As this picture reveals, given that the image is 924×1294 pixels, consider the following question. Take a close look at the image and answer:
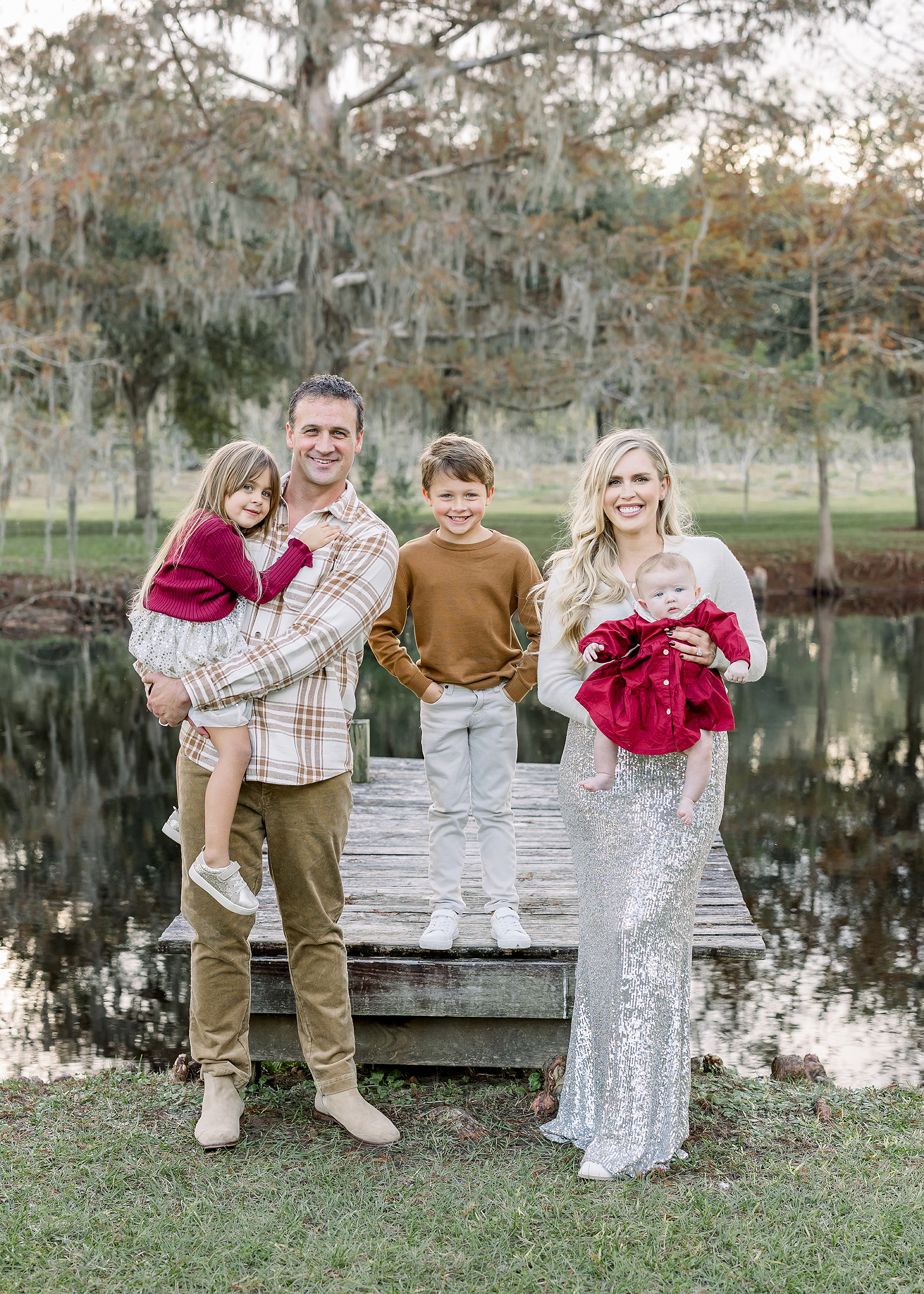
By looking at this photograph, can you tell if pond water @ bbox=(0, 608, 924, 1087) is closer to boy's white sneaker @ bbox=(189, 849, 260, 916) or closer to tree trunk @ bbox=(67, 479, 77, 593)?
boy's white sneaker @ bbox=(189, 849, 260, 916)

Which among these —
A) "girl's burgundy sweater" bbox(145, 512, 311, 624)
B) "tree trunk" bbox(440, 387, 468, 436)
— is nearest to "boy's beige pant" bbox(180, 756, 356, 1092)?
"girl's burgundy sweater" bbox(145, 512, 311, 624)

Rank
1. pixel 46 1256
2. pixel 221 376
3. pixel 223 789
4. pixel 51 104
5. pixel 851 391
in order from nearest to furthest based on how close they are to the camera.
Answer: pixel 46 1256, pixel 223 789, pixel 51 104, pixel 851 391, pixel 221 376

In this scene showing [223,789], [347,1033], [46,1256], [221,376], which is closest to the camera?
[46,1256]

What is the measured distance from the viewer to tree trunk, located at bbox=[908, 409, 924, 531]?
87.5ft

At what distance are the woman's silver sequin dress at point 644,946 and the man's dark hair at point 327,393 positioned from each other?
105 centimetres

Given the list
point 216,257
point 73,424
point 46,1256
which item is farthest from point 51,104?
point 46,1256

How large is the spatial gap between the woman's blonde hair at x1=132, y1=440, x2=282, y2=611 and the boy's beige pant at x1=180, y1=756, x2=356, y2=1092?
1.80 ft

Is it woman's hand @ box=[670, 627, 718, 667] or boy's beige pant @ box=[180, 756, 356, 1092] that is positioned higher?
woman's hand @ box=[670, 627, 718, 667]

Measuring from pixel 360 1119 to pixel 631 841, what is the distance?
1049 millimetres

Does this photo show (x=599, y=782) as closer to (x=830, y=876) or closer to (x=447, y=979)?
(x=447, y=979)

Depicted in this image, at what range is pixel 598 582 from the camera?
317cm

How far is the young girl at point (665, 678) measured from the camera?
9.57ft

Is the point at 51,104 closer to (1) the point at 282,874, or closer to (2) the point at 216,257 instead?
(2) the point at 216,257

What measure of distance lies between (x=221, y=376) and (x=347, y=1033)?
2079 centimetres
